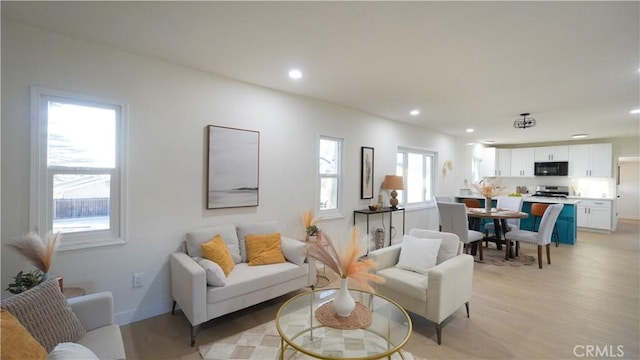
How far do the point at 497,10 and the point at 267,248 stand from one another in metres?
2.82

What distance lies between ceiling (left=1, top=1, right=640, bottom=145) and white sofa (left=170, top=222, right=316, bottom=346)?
177 cm

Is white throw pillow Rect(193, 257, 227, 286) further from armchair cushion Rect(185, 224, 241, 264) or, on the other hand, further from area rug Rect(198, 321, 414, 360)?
area rug Rect(198, 321, 414, 360)

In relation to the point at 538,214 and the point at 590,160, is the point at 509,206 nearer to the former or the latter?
the point at 538,214

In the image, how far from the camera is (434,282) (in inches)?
89.4

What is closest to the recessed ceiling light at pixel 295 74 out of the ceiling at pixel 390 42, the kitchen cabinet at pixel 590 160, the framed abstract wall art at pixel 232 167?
the ceiling at pixel 390 42

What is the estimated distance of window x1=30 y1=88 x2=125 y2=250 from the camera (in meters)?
2.21

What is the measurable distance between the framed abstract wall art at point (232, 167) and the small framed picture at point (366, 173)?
202 cm

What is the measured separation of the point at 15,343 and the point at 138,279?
1642 millimetres

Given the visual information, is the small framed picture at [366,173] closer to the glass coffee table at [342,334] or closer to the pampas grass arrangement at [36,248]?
the glass coffee table at [342,334]

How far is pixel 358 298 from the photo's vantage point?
2.15 metres

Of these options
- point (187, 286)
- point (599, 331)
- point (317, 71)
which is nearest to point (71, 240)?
point (187, 286)

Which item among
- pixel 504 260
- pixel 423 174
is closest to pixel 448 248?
pixel 504 260

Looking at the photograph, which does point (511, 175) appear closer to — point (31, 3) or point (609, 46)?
point (609, 46)

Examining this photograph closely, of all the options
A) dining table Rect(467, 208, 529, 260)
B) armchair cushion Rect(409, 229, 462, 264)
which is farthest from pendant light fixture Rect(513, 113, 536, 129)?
armchair cushion Rect(409, 229, 462, 264)
